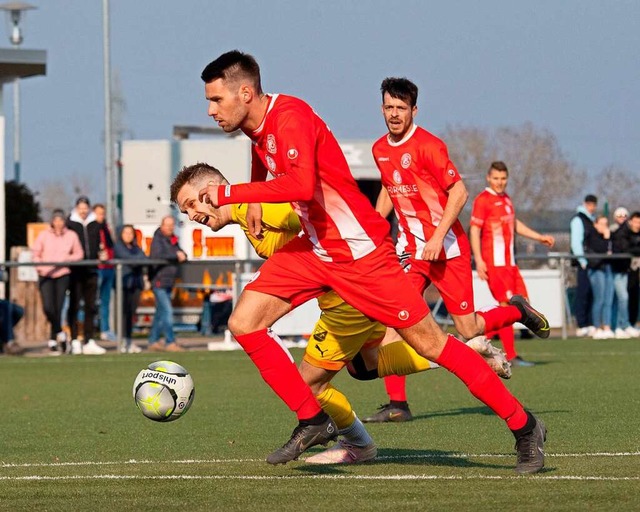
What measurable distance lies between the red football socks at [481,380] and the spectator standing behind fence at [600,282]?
15.6 m

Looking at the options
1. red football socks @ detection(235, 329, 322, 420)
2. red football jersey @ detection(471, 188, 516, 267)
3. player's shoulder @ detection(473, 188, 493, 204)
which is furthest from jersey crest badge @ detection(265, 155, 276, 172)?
red football jersey @ detection(471, 188, 516, 267)

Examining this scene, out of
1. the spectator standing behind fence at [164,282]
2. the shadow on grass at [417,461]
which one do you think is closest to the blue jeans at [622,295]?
the spectator standing behind fence at [164,282]

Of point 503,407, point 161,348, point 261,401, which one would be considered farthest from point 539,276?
point 503,407

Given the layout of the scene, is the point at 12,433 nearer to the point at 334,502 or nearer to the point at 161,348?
the point at 334,502

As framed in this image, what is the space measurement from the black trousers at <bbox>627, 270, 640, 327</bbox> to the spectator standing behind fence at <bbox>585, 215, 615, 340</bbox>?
1.82ft

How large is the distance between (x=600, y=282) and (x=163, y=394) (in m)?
15.5

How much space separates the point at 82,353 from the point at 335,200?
13.9 meters

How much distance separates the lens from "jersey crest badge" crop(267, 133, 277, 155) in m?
7.02

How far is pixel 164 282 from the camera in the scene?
68.3 feet

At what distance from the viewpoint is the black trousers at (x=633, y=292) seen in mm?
23266

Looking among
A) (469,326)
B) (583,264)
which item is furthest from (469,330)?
(583,264)

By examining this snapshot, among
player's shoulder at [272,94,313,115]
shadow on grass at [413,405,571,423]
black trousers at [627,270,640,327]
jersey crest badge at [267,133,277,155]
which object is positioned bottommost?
shadow on grass at [413,405,571,423]

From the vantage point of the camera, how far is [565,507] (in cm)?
611

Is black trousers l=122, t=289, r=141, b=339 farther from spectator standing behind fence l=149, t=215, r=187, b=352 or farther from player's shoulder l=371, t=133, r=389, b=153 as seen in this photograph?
player's shoulder l=371, t=133, r=389, b=153
